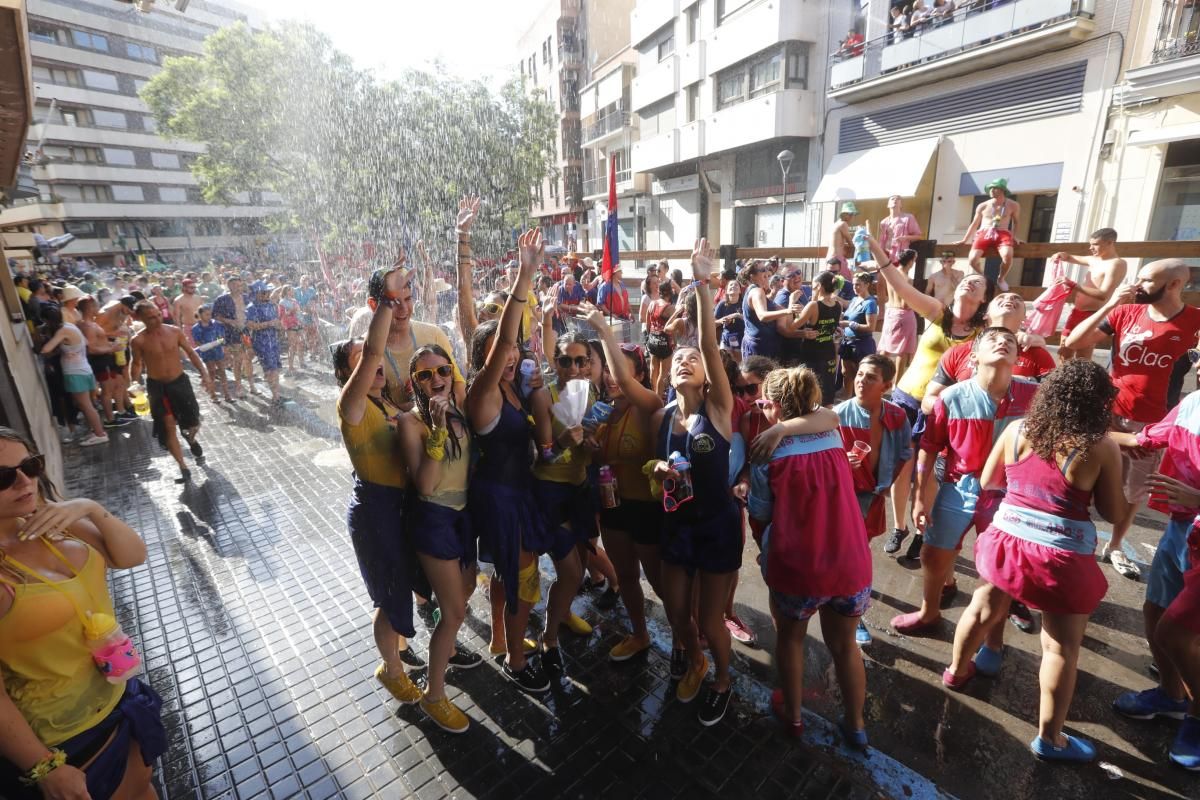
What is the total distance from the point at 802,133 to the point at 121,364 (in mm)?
20831

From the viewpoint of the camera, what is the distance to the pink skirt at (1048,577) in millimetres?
2400

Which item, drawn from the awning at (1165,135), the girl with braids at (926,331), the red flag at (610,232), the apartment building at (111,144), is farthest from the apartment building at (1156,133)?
the apartment building at (111,144)

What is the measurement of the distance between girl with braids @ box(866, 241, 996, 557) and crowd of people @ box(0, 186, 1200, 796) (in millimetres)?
54

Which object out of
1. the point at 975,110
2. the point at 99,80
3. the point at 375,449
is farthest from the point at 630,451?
the point at 99,80

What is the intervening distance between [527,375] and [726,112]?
24.0m

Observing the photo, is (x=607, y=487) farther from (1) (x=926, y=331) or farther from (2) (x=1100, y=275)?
(2) (x=1100, y=275)

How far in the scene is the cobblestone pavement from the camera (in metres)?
2.64

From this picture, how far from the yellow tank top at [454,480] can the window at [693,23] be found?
92.0 ft

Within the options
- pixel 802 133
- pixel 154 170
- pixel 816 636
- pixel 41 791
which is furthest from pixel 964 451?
pixel 154 170

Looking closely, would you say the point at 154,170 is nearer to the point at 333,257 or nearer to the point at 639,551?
the point at 333,257

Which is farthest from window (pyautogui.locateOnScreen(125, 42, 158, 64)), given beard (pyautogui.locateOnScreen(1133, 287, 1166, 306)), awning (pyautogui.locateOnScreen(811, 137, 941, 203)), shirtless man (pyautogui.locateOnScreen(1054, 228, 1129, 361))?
beard (pyautogui.locateOnScreen(1133, 287, 1166, 306))

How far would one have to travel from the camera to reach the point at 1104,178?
13109 mm

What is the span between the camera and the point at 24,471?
1845mm

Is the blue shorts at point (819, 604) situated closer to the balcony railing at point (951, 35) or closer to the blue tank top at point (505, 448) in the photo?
the blue tank top at point (505, 448)
